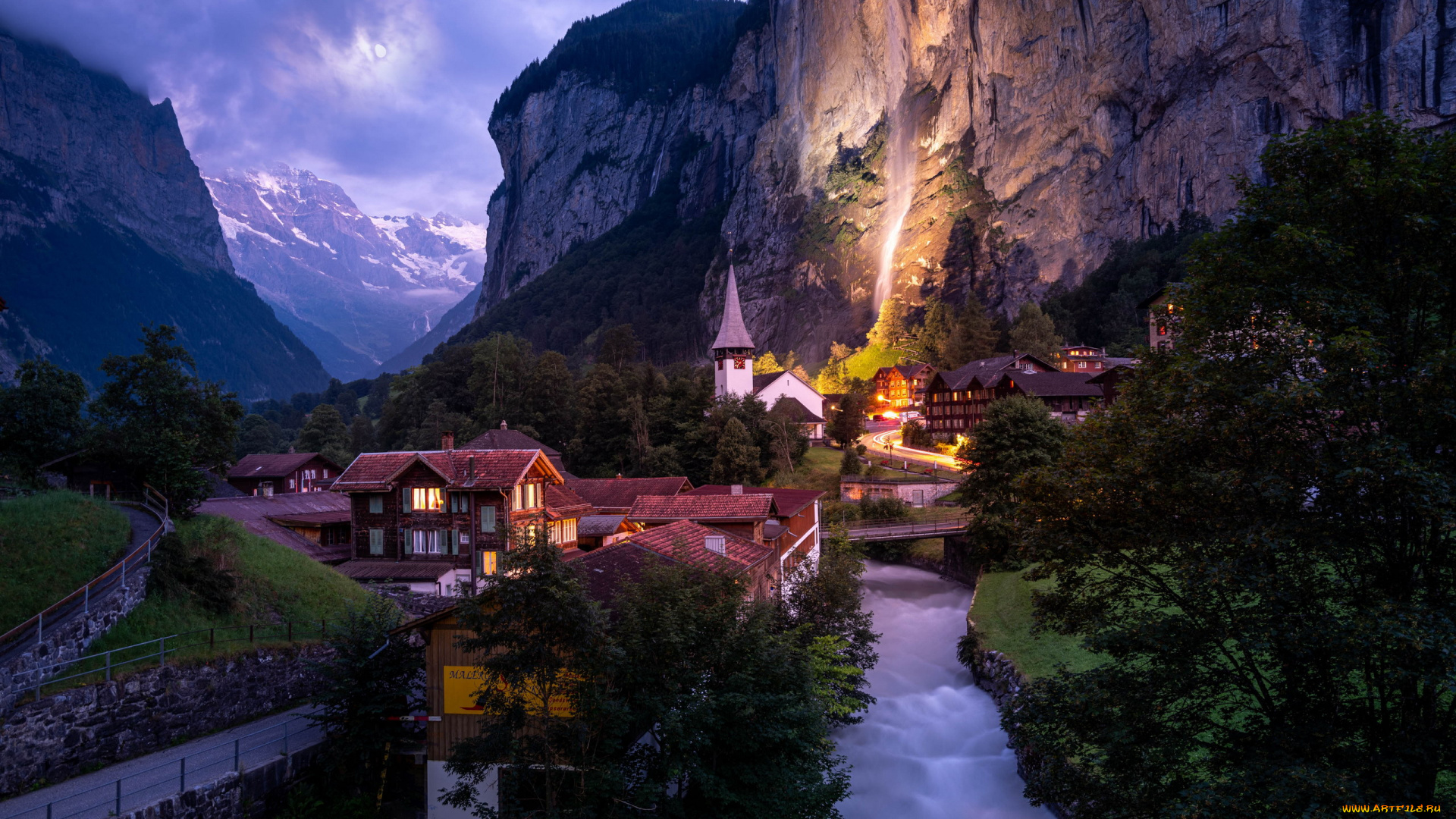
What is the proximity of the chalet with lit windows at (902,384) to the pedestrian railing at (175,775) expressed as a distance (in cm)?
8824

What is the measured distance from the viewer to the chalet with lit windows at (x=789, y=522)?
3747 centimetres

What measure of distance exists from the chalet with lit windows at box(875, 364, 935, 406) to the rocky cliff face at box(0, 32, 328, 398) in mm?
116645

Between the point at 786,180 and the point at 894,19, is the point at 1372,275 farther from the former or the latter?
the point at 786,180

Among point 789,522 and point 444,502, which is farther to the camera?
point 789,522

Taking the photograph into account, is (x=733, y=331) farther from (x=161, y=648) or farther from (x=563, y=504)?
(x=161, y=648)

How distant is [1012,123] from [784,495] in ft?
310

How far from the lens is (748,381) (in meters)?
83.5

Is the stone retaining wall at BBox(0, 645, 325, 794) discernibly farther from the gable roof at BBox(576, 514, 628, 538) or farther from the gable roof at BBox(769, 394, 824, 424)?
the gable roof at BBox(769, 394, 824, 424)

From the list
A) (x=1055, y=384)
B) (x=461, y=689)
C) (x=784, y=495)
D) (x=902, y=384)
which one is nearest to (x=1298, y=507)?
(x=461, y=689)

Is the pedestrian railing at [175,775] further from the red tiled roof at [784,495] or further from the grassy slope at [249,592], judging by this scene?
the red tiled roof at [784,495]

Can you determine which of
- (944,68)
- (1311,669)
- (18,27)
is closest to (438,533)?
(1311,669)

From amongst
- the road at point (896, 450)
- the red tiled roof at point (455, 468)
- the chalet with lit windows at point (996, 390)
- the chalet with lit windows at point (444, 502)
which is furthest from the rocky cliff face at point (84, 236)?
the chalet with lit windows at point (996, 390)

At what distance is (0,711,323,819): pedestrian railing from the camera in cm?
1493

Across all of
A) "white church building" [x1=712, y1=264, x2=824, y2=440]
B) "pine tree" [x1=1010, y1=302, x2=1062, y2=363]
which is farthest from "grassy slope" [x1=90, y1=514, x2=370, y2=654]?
"pine tree" [x1=1010, y1=302, x2=1062, y2=363]
